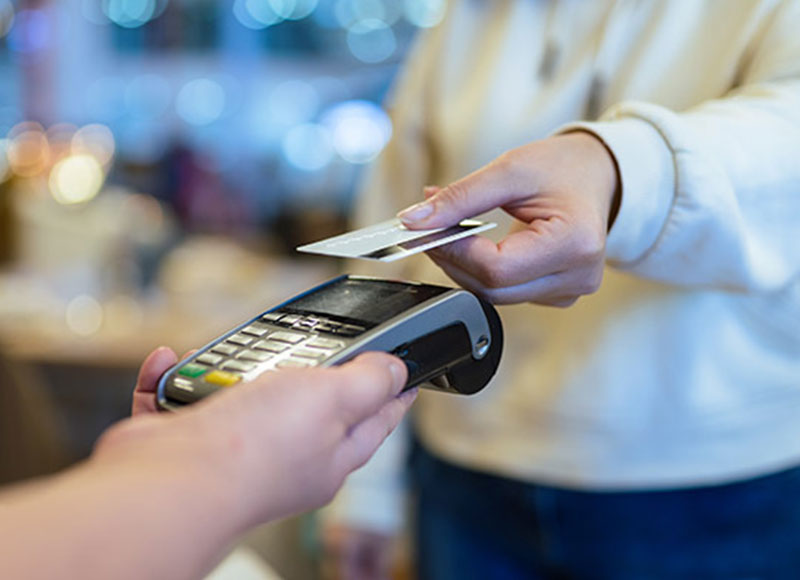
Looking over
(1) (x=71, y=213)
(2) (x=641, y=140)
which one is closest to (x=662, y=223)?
(2) (x=641, y=140)

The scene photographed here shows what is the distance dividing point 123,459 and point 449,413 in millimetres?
471

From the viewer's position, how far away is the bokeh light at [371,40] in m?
3.07

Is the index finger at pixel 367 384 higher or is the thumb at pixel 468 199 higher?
the thumb at pixel 468 199

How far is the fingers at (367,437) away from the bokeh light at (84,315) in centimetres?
115

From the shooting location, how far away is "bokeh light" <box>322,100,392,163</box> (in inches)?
117

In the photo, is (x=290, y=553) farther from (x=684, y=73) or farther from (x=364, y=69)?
(x=364, y=69)

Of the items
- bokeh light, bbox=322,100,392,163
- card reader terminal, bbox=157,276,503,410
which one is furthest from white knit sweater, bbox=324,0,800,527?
bokeh light, bbox=322,100,392,163

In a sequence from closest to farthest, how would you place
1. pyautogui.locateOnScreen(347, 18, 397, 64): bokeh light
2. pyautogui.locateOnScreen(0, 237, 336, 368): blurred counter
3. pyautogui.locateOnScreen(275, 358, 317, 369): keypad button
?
pyautogui.locateOnScreen(275, 358, 317, 369): keypad button
pyautogui.locateOnScreen(0, 237, 336, 368): blurred counter
pyautogui.locateOnScreen(347, 18, 397, 64): bokeh light

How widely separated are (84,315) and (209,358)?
47.5 inches

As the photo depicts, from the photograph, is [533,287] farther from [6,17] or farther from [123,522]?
[6,17]

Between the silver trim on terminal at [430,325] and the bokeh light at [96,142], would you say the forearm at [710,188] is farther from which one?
the bokeh light at [96,142]

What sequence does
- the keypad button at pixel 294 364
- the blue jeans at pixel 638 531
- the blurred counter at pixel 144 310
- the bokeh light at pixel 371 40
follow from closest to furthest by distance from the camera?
the keypad button at pixel 294 364, the blue jeans at pixel 638 531, the blurred counter at pixel 144 310, the bokeh light at pixel 371 40

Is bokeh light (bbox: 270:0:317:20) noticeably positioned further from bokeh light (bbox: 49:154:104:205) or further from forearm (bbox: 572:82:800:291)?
forearm (bbox: 572:82:800:291)

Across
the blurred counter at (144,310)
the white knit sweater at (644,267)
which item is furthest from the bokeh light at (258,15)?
the white knit sweater at (644,267)
